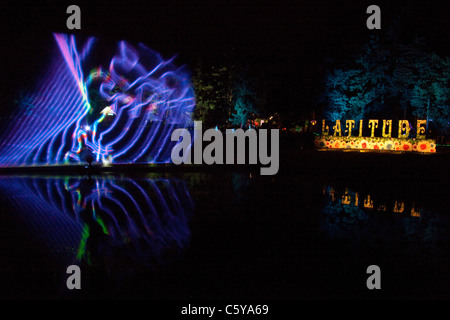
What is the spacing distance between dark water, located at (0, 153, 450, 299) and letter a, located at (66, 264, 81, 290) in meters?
0.08

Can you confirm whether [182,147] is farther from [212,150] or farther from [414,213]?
[414,213]

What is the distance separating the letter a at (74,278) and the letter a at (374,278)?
3430 mm

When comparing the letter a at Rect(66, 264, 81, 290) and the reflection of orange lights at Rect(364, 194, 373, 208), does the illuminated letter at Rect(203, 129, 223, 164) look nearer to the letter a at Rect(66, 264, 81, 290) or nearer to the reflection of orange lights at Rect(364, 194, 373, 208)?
the reflection of orange lights at Rect(364, 194, 373, 208)

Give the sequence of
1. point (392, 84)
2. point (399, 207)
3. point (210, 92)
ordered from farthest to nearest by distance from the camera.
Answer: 1. point (392, 84)
2. point (210, 92)
3. point (399, 207)

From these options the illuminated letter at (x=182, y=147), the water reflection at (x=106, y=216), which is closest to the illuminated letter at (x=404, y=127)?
the illuminated letter at (x=182, y=147)

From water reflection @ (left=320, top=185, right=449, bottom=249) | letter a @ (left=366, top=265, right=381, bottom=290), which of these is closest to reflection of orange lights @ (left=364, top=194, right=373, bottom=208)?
water reflection @ (left=320, top=185, right=449, bottom=249)

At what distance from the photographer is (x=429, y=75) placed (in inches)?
1086

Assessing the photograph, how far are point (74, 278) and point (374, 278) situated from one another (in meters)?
3.67

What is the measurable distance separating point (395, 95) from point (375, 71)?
2.34 metres

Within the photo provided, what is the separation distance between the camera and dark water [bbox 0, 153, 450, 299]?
4824 mm

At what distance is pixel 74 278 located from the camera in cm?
500

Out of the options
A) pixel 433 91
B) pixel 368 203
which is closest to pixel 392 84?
pixel 433 91
